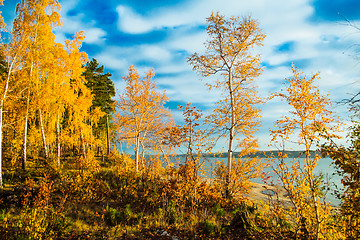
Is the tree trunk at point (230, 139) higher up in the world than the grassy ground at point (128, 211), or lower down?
higher up

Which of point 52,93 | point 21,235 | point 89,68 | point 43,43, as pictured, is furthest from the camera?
point 89,68

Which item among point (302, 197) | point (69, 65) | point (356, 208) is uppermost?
point (69, 65)

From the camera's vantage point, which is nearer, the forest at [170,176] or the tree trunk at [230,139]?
the forest at [170,176]

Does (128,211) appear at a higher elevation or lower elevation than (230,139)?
lower

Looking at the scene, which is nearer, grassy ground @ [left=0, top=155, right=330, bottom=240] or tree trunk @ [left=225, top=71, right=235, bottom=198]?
grassy ground @ [left=0, top=155, right=330, bottom=240]

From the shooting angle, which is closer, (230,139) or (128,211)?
(128,211)

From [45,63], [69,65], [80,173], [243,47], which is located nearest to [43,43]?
[45,63]

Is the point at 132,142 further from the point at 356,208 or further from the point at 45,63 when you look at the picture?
the point at 356,208

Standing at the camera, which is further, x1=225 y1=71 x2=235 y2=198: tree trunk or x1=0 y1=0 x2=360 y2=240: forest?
x1=225 y1=71 x2=235 y2=198: tree trunk

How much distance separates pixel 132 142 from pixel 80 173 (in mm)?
5533

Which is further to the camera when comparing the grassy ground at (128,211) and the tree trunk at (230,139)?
the tree trunk at (230,139)

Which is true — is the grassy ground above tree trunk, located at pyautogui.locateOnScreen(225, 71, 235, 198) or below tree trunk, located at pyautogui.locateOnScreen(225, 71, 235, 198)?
below

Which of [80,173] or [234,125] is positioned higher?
[234,125]

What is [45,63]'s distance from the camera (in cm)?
1185
